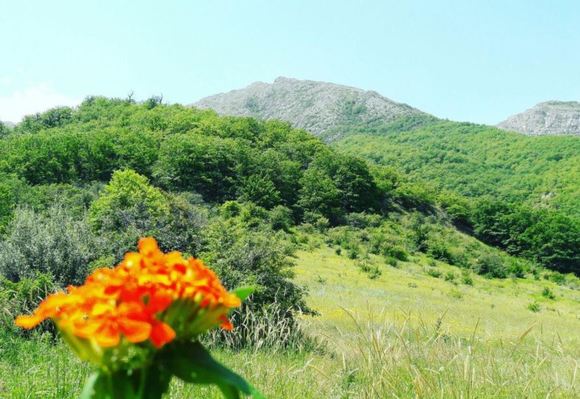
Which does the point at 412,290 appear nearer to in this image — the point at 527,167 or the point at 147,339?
the point at 147,339

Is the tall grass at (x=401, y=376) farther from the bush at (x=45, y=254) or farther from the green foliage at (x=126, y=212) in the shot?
the green foliage at (x=126, y=212)

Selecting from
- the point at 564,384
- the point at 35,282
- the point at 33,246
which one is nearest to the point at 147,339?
the point at 564,384

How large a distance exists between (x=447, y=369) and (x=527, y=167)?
→ 11753 centimetres

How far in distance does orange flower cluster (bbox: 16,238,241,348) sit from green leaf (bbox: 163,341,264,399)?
28 millimetres

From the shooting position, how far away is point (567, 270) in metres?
68.3

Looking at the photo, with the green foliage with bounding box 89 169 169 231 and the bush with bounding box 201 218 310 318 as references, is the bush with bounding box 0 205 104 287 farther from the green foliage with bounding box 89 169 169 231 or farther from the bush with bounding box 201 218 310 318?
the green foliage with bounding box 89 169 169 231

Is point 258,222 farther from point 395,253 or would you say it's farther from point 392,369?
point 392,369

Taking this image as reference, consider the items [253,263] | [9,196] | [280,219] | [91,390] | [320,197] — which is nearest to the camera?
[91,390]

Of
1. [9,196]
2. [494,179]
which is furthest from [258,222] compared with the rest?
[494,179]

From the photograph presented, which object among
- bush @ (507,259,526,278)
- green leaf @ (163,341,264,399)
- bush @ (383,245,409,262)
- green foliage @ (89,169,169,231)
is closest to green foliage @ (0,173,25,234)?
green foliage @ (89,169,169,231)

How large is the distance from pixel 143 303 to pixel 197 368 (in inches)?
5.5

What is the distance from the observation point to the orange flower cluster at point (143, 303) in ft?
2.68

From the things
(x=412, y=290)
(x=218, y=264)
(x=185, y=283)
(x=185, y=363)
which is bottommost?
(x=412, y=290)

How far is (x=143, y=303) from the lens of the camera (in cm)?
88
